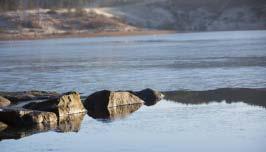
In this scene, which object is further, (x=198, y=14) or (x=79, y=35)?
(x=198, y=14)

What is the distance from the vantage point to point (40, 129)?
26.0 meters

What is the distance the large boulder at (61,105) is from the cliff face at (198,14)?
104 metres

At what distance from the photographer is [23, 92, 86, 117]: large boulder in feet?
93.8

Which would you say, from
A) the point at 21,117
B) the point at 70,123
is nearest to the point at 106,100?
the point at 70,123

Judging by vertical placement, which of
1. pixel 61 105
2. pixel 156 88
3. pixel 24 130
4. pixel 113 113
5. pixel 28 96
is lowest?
pixel 24 130

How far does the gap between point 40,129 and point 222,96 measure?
1020cm

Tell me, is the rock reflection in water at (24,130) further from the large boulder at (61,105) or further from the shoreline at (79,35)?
the shoreline at (79,35)

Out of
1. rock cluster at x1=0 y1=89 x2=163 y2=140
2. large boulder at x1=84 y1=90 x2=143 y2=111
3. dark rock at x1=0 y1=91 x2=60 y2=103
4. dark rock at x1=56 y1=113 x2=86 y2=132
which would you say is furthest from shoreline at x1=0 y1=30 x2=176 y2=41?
dark rock at x1=56 y1=113 x2=86 y2=132

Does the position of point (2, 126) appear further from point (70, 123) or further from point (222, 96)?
point (222, 96)

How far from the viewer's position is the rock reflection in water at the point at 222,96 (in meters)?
31.6

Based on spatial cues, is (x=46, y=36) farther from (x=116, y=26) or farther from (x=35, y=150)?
(x=35, y=150)

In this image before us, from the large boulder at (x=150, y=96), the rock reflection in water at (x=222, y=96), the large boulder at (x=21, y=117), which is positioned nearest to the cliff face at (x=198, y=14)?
the rock reflection in water at (x=222, y=96)

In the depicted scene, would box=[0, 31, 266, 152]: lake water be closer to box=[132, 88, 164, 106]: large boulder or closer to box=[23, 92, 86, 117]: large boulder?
box=[132, 88, 164, 106]: large boulder

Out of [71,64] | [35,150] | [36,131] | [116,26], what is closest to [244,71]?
[71,64]
